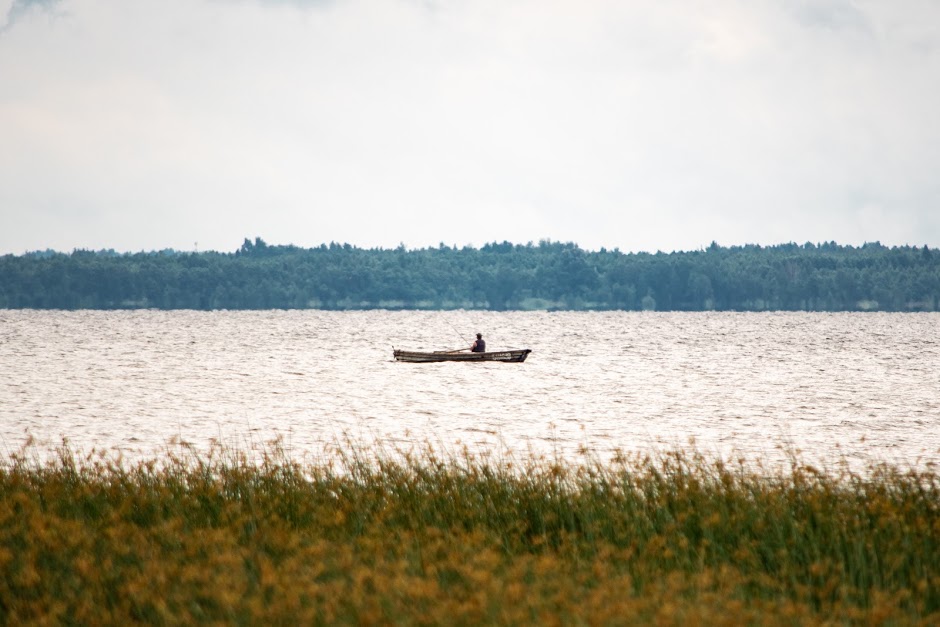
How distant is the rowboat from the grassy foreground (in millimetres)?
45666

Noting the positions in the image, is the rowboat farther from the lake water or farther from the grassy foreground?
the grassy foreground

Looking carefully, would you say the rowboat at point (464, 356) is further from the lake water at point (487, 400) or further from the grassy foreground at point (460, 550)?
the grassy foreground at point (460, 550)

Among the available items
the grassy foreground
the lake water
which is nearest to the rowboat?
the lake water

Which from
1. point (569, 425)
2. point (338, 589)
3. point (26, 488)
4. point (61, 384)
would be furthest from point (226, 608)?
point (61, 384)

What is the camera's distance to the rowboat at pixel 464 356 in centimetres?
6121

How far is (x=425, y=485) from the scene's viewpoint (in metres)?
14.5

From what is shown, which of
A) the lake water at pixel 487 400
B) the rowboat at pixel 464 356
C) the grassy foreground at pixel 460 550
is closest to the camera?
the grassy foreground at pixel 460 550

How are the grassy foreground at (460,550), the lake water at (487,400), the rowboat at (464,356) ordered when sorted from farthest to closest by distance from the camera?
1. the rowboat at (464,356)
2. the lake water at (487,400)
3. the grassy foreground at (460,550)

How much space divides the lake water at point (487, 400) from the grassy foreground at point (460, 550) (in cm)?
562

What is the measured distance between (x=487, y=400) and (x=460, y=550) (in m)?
37.7

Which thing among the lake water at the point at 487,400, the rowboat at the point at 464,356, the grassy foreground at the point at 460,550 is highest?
the grassy foreground at the point at 460,550

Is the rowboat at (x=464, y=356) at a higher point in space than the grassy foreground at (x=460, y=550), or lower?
lower

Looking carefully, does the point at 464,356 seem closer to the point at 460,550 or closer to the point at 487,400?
the point at 487,400

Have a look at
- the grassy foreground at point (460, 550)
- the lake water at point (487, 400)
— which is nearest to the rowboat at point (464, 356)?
the lake water at point (487, 400)
